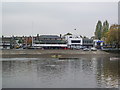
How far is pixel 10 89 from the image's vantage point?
23438mm

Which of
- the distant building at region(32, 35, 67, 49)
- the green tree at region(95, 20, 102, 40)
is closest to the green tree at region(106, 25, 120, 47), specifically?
the distant building at region(32, 35, 67, 49)

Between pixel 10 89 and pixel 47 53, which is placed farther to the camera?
pixel 47 53

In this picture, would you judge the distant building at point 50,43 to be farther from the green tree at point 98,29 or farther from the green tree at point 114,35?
the green tree at point 114,35

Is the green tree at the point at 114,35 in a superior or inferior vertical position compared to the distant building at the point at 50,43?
superior

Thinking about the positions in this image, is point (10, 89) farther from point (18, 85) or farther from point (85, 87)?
point (85, 87)

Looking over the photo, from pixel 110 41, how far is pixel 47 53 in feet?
78.3

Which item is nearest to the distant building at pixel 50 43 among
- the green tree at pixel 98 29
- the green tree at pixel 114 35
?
the green tree at pixel 98 29

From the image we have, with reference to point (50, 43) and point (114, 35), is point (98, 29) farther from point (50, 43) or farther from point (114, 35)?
point (114, 35)

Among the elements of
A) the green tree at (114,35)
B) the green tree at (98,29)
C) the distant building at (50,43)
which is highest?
the green tree at (98,29)

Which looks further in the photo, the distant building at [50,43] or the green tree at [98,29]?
the green tree at [98,29]

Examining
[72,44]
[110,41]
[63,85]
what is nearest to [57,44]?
[72,44]

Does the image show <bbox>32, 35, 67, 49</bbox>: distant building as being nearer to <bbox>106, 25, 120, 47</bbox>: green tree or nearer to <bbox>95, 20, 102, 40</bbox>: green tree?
<bbox>95, 20, 102, 40</bbox>: green tree

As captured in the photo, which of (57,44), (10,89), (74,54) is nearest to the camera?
(10,89)

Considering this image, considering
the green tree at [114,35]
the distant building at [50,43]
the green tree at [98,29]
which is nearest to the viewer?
the green tree at [114,35]
